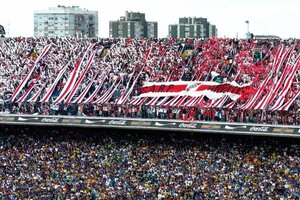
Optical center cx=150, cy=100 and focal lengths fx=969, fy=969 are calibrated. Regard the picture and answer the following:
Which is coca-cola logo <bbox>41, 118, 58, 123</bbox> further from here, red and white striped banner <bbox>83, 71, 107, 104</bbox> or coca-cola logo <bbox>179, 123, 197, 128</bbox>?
coca-cola logo <bbox>179, 123, 197, 128</bbox>

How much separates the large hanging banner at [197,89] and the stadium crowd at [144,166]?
323 cm

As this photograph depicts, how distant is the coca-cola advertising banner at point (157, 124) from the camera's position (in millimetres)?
47344

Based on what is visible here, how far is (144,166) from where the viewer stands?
1892 inches

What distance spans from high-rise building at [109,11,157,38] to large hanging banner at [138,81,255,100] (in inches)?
1422

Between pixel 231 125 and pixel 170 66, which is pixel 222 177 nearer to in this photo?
pixel 231 125

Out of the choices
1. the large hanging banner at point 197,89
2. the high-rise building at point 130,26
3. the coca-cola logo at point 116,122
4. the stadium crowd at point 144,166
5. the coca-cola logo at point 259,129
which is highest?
the high-rise building at point 130,26

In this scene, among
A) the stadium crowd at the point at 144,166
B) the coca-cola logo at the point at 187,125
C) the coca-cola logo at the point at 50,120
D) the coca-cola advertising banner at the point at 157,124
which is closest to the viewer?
the stadium crowd at the point at 144,166

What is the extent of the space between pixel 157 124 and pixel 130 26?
42698 millimetres

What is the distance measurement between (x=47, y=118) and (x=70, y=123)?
1470 millimetres

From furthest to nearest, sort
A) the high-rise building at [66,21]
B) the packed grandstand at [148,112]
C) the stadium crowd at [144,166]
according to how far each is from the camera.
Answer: the high-rise building at [66,21] < the packed grandstand at [148,112] < the stadium crowd at [144,166]

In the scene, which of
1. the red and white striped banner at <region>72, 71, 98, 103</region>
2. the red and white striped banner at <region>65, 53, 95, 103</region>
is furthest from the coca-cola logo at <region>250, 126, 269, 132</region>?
the red and white striped banner at <region>65, 53, 95, 103</region>

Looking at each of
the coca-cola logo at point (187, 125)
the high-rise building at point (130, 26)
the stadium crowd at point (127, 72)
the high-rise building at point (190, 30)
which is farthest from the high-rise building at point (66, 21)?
the coca-cola logo at point (187, 125)

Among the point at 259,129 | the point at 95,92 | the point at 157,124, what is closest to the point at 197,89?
the point at 157,124

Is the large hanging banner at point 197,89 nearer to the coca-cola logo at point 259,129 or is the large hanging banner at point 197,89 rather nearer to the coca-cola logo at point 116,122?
the coca-cola logo at point 116,122
